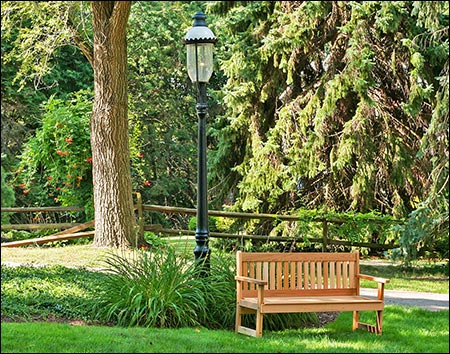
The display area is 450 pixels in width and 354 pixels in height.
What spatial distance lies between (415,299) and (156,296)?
3.43 metres

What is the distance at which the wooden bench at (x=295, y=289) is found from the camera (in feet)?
23.9

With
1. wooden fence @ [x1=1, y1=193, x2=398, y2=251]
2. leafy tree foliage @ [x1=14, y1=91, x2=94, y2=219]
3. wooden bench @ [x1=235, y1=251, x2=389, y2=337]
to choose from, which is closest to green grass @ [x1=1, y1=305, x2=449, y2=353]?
wooden bench @ [x1=235, y1=251, x2=389, y2=337]

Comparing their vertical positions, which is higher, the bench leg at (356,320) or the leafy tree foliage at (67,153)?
the leafy tree foliage at (67,153)

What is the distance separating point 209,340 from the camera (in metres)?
6.87

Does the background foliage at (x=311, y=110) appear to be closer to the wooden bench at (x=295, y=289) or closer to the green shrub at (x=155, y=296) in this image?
the wooden bench at (x=295, y=289)

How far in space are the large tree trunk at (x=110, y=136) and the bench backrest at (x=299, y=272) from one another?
5.64 meters

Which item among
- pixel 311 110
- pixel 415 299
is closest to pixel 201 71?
pixel 415 299

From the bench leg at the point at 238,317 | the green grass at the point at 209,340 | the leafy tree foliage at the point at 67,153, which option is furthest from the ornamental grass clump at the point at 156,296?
the leafy tree foliage at the point at 67,153

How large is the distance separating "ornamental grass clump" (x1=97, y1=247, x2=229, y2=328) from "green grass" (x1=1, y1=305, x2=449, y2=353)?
0.94 ft

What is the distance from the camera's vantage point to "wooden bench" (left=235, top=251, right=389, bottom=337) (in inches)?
287

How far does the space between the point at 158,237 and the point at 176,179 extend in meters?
7.52

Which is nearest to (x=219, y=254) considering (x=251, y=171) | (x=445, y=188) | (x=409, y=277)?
(x=445, y=188)

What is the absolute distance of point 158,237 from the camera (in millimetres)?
15109

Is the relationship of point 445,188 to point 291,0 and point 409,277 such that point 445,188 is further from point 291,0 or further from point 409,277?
point 291,0
